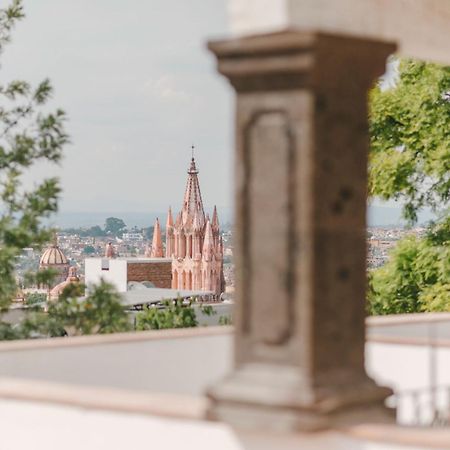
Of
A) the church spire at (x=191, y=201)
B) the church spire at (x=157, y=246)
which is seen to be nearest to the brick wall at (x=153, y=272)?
the church spire at (x=191, y=201)

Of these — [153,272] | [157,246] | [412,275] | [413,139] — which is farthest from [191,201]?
[413,139]

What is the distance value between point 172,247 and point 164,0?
18.7 meters

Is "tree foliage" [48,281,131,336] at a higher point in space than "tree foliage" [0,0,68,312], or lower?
lower

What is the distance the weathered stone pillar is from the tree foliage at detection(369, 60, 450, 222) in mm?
16315

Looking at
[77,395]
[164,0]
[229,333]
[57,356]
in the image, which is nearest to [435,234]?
[229,333]

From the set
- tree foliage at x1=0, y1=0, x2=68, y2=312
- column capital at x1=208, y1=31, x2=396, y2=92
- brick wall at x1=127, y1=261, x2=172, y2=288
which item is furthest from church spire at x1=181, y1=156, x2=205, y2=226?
column capital at x1=208, y1=31, x2=396, y2=92

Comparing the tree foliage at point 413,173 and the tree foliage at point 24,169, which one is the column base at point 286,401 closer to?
the tree foliage at point 24,169

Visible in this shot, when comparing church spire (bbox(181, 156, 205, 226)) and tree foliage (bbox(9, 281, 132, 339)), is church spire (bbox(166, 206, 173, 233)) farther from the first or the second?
tree foliage (bbox(9, 281, 132, 339))

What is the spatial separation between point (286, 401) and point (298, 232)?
0.61 meters

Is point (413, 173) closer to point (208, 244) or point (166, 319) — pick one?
Answer: point (166, 319)

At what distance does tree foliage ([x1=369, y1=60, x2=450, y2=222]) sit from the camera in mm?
21594

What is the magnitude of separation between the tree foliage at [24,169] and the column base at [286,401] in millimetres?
9601

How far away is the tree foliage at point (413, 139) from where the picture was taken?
21.6m

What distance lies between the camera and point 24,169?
49.8 ft
